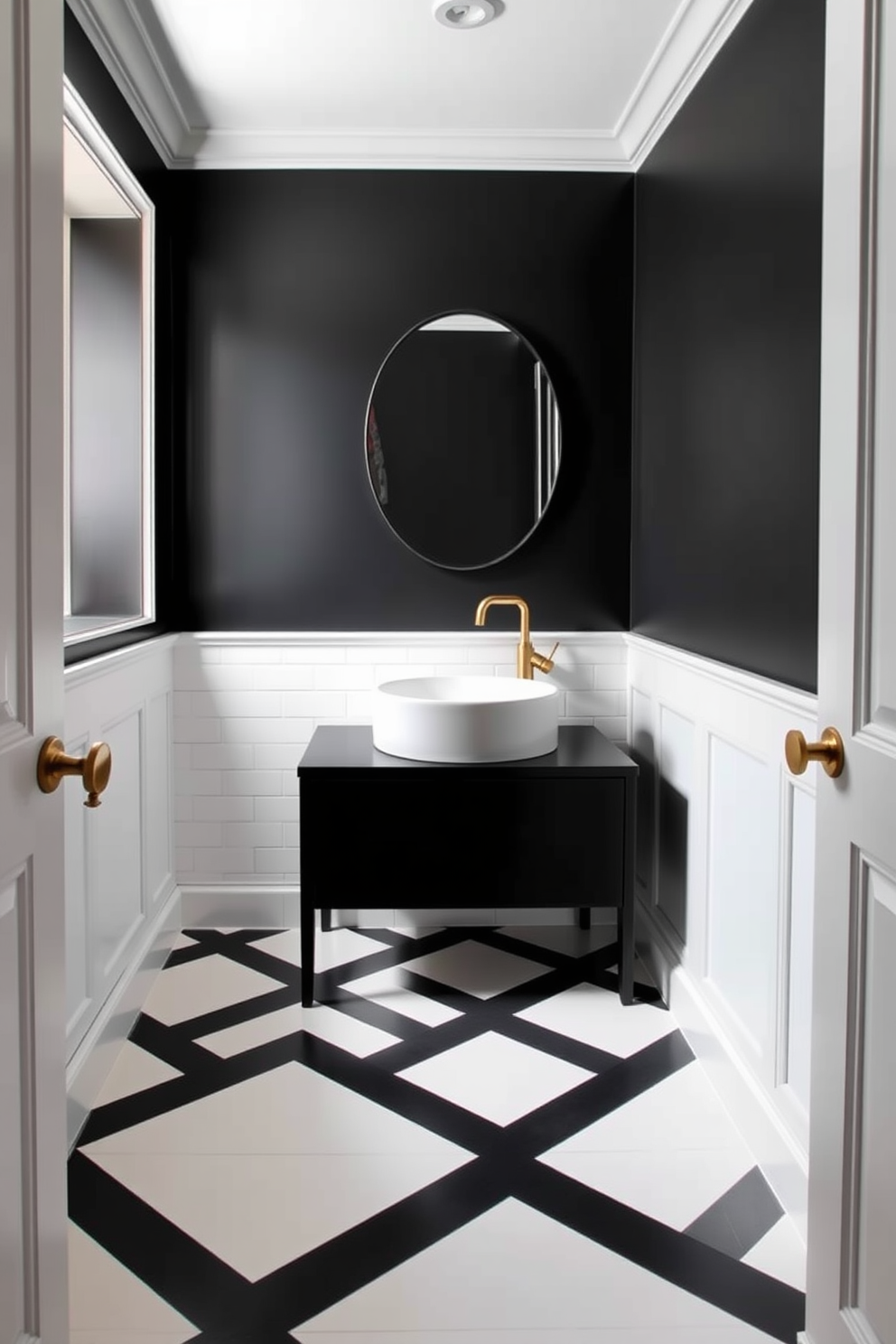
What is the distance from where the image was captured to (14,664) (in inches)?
42.8

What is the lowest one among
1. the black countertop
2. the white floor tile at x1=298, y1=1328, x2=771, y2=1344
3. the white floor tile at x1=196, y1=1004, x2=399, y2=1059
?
the white floor tile at x1=298, y1=1328, x2=771, y2=1344

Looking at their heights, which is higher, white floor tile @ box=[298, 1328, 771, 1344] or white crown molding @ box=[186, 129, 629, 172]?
white crown molding @ box=[186, 129, 629, 172]

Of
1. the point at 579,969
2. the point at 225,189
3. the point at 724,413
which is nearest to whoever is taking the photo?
the point at 724,413

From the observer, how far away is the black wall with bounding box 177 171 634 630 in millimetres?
3314

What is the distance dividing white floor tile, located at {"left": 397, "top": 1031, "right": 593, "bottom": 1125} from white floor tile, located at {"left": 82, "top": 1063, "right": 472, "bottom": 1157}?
6.1 inches

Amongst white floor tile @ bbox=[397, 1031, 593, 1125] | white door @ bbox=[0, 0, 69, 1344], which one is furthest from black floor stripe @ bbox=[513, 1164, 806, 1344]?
white door @ bbox=[0, 0, 69, 1344]

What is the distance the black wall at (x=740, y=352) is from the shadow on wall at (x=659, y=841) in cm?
41

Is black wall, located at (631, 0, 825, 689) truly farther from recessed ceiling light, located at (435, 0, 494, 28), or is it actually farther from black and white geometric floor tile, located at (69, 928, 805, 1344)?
black and white geometric floor tile, located at (69, 928, 805, 1344)

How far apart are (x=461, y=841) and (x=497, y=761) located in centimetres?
22

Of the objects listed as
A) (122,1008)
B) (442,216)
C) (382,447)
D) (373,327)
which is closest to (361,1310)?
(122,1008)

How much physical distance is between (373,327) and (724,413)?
1.33 metres

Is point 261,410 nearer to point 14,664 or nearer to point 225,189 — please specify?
point 225,189

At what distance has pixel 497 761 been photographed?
278cm

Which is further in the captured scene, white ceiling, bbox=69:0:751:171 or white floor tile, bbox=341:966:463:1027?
white floor tile, bbox=341:966:463:1027
